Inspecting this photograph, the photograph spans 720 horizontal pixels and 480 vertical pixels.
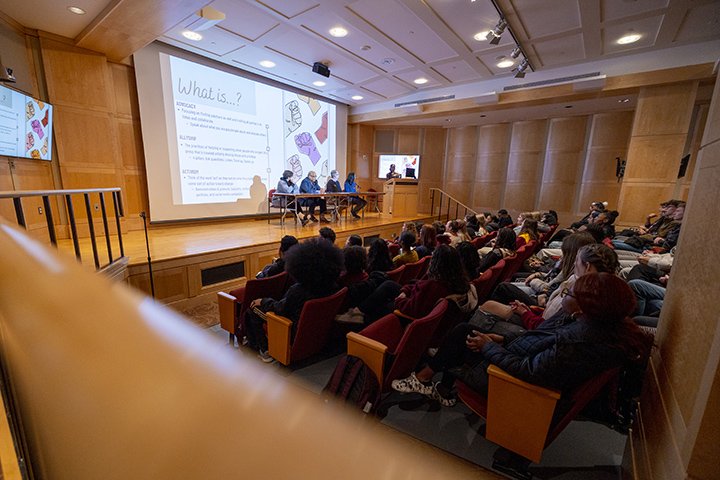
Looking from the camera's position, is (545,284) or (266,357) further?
(545,284)

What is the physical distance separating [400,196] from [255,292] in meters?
5.95

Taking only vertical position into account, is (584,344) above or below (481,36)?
below

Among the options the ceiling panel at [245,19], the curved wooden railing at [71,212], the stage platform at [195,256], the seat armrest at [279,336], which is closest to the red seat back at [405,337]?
the seat armrest at [279,336]

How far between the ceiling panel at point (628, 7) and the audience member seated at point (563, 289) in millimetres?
3976

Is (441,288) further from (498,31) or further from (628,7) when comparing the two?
(628,7)

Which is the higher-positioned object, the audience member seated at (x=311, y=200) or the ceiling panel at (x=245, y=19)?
the ceiling panel at (x=245, y=19)

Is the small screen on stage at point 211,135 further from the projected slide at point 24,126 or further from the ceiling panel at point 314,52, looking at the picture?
the ceiling panel at point 314,52

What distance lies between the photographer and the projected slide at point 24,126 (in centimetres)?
334

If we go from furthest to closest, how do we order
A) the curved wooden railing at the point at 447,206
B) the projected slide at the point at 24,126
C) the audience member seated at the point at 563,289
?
the curved wooden railing at the point at 447,206 → the projected slide at the point at 24,126 → the audience member seated at the point at 563,289

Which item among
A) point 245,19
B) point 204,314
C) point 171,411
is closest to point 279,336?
point 204,314

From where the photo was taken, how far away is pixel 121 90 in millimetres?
4848

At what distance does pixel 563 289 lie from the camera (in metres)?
1.92

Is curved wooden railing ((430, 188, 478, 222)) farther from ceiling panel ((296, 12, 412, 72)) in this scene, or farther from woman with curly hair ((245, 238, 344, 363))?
woman with curly hair ((245, 238, 344, 363))

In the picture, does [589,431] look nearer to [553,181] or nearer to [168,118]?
[168,118]
